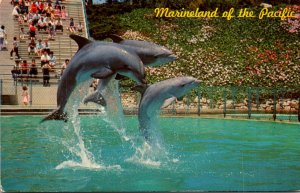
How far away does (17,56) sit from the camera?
26.9 metres

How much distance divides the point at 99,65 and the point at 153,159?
10.4 feet

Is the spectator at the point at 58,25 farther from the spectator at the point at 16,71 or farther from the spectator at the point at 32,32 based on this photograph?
the spectator at the point at 16,71

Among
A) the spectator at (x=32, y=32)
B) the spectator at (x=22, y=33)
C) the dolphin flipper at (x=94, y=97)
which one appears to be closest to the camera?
the dolphin flipper at (x=94, y=97)

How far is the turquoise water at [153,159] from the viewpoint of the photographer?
990cm

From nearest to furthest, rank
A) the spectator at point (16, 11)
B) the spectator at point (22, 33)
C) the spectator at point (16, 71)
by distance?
the spectator at point (16, 71)
the spectator at point (22, 33)
the spectator at point (16, 11)

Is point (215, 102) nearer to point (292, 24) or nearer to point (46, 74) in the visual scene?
point (46, 74)

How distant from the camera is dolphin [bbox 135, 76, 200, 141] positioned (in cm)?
1057

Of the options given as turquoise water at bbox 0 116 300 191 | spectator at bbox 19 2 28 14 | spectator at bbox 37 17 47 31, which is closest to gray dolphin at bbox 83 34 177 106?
turquoise water at bbox 0 116 300 191

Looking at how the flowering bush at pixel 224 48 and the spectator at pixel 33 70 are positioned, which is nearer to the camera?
the spectator at pixel 33 70

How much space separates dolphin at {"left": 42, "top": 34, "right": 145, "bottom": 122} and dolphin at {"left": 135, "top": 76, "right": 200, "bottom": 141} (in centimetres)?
63

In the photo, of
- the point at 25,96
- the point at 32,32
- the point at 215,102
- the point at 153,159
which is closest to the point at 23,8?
the point at 32,32

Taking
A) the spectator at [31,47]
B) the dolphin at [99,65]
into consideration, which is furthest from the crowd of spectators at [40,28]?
the dolphin at [99,65]

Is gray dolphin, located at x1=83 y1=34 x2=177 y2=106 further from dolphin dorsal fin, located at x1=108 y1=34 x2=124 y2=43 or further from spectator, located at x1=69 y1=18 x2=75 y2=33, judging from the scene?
spectator, located at x1=69 y1=18 x2=75 y2=33

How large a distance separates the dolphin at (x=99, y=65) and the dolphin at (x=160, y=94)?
63cm
